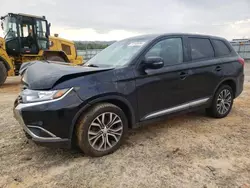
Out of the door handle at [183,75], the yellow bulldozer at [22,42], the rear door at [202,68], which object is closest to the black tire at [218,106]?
the rear door at [202,68]

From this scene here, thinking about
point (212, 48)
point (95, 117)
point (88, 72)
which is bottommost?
point (95, 117)

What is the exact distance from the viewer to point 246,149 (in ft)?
10.7

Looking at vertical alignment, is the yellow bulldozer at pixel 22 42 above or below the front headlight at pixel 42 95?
above

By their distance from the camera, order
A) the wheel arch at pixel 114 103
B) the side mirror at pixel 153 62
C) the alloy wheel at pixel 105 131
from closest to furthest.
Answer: the wheel arch at pixel 114 103, the alloy wheel at pixel 105 131, the side mirror at pixel 153 62

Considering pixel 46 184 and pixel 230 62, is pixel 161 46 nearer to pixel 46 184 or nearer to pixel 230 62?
pixel 230 62

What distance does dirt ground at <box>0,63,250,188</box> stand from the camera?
251cm

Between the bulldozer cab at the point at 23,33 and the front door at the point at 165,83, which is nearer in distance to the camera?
the front door at the point at 165,83

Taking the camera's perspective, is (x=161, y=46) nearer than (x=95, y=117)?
No

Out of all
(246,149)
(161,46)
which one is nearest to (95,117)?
(161,46)

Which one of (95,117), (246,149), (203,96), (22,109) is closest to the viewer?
(22,109)

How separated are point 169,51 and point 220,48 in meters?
1.45

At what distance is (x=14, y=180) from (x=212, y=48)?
3.95 metres

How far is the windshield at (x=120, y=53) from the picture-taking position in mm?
3420

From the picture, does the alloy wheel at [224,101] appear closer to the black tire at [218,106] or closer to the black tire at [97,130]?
the black tire at [218,106]
